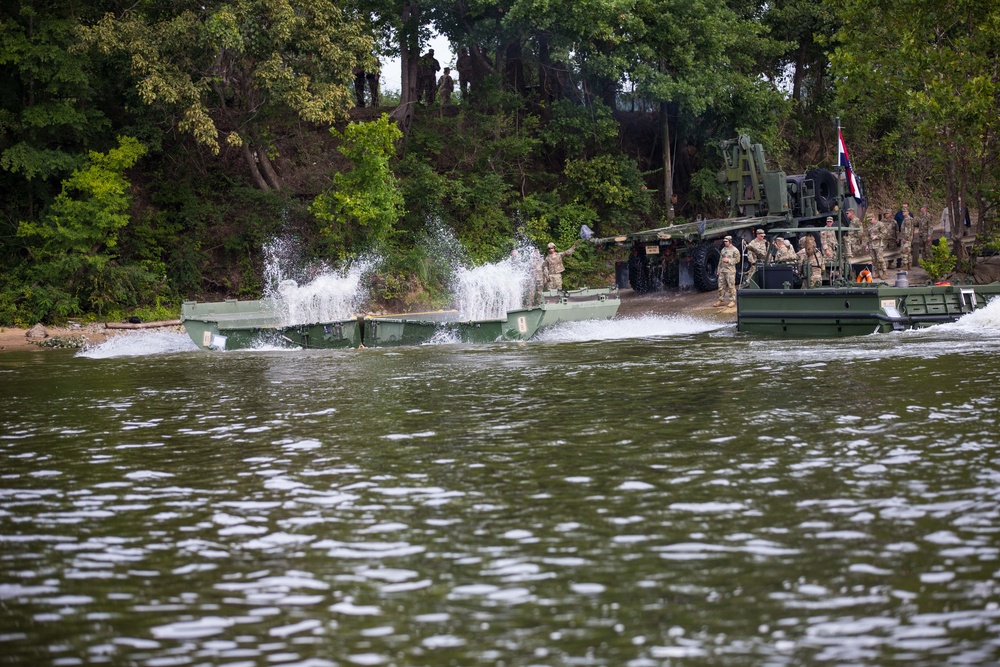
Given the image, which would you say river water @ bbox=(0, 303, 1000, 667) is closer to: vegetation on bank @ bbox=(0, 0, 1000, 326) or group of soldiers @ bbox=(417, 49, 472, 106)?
vegetation on bank @ bbox=(0, 0, 1000, 326)

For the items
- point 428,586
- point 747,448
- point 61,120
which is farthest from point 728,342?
point 61,120

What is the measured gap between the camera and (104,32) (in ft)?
85.4

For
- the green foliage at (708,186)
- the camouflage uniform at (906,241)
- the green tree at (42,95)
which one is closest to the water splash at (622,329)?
the camouflage uniform at (906,241)

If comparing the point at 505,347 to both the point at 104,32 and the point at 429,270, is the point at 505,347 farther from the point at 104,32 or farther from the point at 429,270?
the point at 104,32

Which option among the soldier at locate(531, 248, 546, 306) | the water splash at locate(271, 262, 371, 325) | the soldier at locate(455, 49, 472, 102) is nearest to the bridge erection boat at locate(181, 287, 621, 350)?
the water splash at locate(271, 262, 371, 325)

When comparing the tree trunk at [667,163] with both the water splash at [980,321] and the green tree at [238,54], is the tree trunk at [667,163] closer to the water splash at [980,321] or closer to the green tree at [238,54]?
the green tree at [238,54]

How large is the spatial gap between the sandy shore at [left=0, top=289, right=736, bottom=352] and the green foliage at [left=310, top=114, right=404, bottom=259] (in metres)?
4.86

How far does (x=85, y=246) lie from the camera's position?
1086 inches

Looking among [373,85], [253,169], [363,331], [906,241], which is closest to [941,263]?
[906,241]

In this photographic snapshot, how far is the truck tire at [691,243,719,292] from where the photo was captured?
1095 inches

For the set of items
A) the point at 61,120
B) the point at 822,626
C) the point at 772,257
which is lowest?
the point at 822,626

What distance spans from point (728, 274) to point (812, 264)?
4.29 metres

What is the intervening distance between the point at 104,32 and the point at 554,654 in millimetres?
23925

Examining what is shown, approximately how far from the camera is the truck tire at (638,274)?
2891cm
